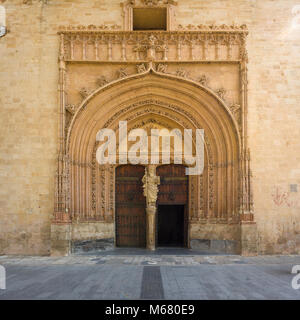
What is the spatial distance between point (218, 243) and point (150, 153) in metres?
3.97

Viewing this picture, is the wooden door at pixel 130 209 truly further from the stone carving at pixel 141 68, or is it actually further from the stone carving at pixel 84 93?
the stone carving at pixel 141 68

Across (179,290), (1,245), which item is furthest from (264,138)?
(1,245)

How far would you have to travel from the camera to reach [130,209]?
13.4 metres

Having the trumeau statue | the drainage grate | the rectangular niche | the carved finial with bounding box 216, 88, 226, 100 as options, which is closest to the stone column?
the trumeau statue

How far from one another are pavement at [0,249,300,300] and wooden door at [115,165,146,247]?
1.20 meters

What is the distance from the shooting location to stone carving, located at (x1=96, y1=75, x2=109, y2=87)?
12.4m

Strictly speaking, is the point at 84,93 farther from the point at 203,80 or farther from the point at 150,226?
the point at 150,226

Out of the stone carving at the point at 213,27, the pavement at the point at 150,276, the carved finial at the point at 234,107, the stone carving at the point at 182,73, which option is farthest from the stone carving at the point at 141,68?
the pavement at the point at 150,276

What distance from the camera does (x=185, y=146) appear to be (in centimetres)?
1322

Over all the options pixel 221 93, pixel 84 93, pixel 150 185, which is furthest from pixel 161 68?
pixel 150 185

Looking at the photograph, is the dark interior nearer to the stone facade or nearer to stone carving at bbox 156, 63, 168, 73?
the stone facade

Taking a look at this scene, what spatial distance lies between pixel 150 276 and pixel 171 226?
672 cm

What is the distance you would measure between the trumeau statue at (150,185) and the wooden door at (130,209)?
45 cm

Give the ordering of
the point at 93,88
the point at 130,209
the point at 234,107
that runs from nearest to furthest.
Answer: the point at 234,107 → the point at 93,88 → the point at 130,209
